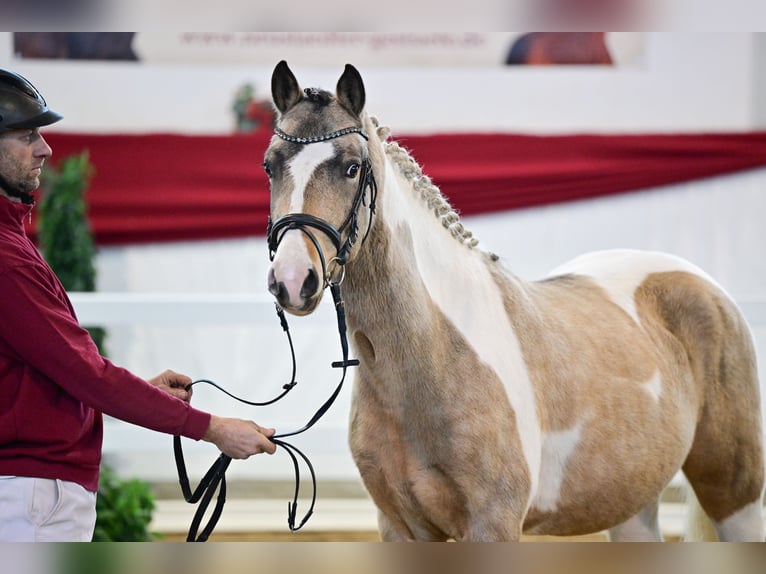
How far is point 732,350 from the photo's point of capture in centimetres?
235

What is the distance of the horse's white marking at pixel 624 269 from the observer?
7.70ft

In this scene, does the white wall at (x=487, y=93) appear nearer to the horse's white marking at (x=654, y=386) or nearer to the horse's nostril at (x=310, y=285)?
the horse's white marking at (x=654, y=386)

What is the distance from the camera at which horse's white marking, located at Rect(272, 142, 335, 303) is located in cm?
139

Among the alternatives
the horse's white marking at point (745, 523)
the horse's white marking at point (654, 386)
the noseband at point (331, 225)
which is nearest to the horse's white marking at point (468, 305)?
the noseband at point (331, 225)

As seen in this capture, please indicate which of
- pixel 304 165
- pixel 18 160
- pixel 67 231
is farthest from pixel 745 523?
pixel 67 231

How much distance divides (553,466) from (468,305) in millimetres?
430

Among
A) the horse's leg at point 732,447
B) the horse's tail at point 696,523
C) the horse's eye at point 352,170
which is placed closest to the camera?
the horse's eye at point 352,170

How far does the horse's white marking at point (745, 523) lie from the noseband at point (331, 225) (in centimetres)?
148

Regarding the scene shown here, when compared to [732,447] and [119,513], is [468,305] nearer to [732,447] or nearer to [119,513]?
[732,447]

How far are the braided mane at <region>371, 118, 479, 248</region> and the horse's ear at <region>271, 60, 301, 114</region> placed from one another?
203 mm

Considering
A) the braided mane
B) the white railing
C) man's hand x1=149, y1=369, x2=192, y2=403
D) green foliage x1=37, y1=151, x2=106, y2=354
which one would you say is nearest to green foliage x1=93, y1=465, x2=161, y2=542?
the white railing

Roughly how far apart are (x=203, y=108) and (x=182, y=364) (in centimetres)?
143

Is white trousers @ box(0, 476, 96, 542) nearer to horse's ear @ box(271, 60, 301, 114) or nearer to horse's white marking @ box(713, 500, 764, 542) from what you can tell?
horse's ear @ box(271, 60, 301, 114)

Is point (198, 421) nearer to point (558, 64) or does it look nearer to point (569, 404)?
point (569, 404)
